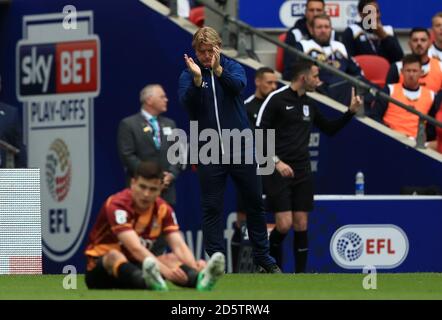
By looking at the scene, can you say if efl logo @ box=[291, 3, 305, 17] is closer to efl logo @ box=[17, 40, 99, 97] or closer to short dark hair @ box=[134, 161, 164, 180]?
efl logo @ box=[17, 40, 99, 97]

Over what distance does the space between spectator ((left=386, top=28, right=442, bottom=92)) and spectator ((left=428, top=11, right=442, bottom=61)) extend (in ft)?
0.49

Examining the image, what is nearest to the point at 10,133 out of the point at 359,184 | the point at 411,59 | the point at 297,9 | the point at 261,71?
the point at 261,71

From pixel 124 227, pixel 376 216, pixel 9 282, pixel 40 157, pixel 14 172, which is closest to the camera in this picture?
pixel 124 227

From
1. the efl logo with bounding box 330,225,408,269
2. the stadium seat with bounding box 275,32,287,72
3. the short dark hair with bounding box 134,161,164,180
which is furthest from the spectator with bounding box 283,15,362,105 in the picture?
the short dark hair with bounding box 134,161,164,180

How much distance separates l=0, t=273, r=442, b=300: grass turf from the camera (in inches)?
419

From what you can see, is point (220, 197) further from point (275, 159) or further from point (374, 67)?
point (374, 67)

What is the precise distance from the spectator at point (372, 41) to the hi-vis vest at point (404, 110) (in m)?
0.86

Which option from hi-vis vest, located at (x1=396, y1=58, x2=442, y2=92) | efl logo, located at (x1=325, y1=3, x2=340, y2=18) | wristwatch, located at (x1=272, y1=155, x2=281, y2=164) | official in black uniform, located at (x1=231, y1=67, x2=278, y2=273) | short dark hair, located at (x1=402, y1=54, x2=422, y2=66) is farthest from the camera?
efl logo, located at (x1=325, y1=3, x2=340, y2=18)

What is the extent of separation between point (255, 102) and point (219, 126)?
3.27 meters

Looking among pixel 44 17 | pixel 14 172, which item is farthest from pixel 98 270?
pixel 44 17

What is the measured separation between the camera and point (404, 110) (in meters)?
18.6
